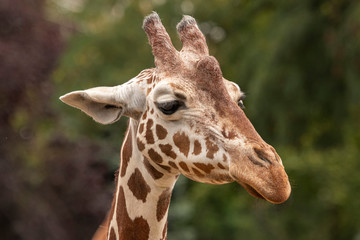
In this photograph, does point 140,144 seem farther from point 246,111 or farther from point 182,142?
point 246,111

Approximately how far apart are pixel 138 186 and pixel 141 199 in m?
0.07

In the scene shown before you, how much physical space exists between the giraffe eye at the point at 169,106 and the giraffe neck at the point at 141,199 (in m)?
0.32

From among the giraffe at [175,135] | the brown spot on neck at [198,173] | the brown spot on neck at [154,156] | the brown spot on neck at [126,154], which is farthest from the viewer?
the brown spot on neck at [126,154]

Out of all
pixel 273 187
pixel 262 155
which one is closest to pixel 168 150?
pixel 262 155

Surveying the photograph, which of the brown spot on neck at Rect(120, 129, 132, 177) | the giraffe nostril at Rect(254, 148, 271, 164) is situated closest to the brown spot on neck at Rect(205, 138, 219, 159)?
the giraffe nostril at Rect(254, 148, 271, 164)

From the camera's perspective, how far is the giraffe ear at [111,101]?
3449mm

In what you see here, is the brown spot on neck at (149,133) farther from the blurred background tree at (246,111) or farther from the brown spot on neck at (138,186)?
the blurred background tree at (246,111)

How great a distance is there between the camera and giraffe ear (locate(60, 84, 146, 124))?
3.45 metres

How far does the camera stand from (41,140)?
1185 centimetres

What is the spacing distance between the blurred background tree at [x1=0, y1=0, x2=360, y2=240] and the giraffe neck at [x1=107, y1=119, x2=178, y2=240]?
22.6 feet

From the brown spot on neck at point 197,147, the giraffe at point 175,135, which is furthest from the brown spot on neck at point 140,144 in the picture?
the brown spot on neck at point 197,147

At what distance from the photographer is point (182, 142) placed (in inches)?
127

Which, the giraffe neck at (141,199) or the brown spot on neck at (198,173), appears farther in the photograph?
the giraffe neck at (141,199)

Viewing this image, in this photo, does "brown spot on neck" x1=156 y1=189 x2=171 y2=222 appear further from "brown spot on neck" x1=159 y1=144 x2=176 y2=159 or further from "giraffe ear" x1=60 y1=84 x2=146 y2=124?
"giraffe ear" x1=60 y1=84 x2=146 y2=124
